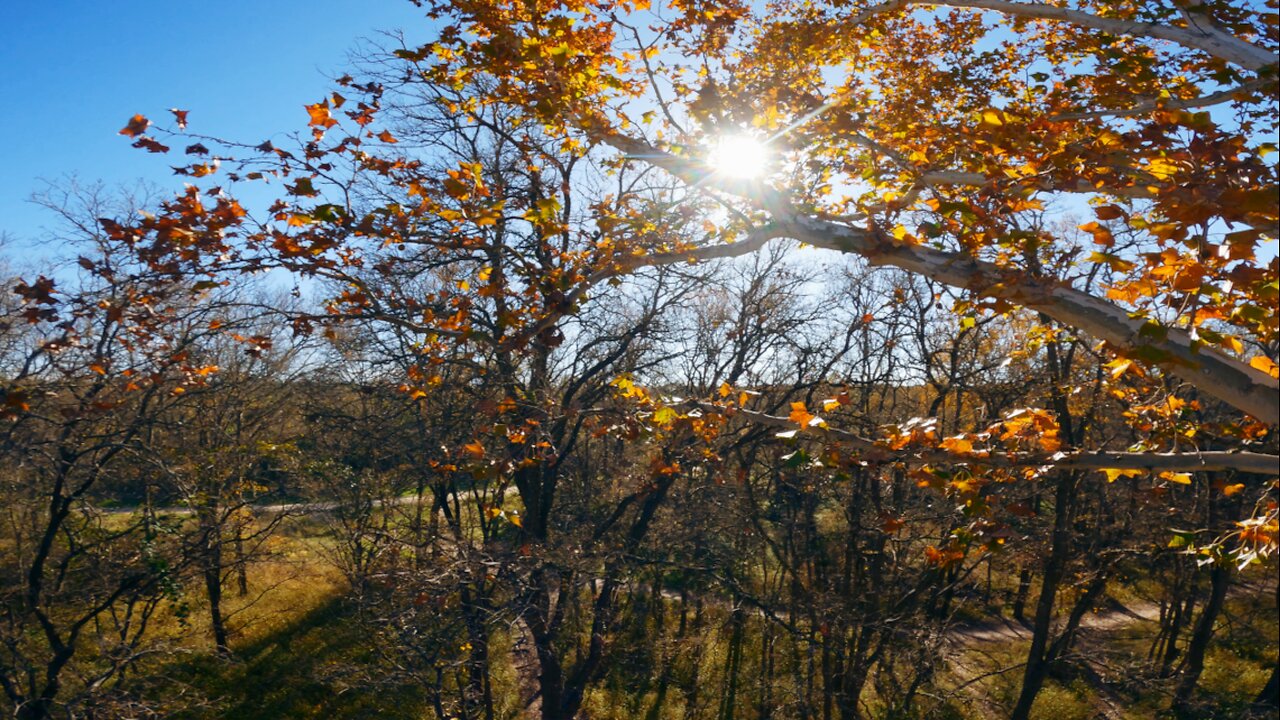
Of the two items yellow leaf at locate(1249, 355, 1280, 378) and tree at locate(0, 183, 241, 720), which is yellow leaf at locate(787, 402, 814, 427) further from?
tree at locate(0, 183, 241, 720)

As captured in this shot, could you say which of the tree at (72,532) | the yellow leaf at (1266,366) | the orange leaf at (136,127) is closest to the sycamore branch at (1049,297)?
the yellow leaf at (1266,366)

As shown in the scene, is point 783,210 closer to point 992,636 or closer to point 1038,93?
point 1038,93

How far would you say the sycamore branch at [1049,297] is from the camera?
2705 mm

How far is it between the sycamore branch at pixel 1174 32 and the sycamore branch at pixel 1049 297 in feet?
4.48

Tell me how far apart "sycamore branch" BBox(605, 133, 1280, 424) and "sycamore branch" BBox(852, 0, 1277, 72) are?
4.48ft

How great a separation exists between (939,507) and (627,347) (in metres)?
5.31

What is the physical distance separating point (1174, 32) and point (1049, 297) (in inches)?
69.9

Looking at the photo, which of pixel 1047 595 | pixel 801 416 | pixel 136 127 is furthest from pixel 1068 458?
pixel 1047 595

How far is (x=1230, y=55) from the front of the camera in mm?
3574

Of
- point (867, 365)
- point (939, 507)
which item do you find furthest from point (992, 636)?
point (939, 507)

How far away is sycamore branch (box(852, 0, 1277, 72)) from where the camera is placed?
11.4 feet

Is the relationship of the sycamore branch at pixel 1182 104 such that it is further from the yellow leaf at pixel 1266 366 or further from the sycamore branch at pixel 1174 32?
the yellow leaf at pixel 1266 366

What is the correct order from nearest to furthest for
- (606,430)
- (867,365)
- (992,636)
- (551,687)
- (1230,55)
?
(1230,55) → (606,430) → (551,687) → (867,365) → (992,636)

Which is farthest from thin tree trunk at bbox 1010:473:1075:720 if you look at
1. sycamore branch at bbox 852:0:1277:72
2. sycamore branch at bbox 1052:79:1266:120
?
sycamore branch at bbox 852:0:1277:72
